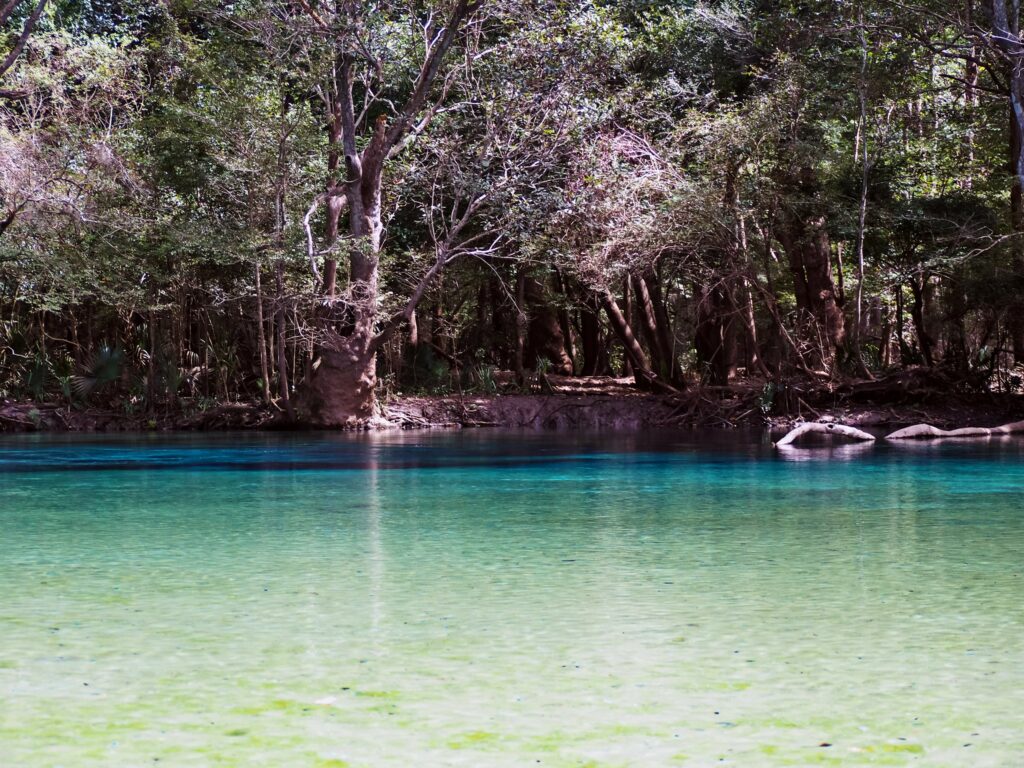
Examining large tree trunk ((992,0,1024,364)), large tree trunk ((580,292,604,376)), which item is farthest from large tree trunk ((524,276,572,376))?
large tree trunk ((992,0,1024,364))

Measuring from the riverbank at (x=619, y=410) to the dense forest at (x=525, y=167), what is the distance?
1.48 ft

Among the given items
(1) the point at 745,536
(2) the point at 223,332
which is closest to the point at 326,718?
(1) the point at 745,536

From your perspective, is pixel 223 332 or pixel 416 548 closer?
pixel 416 548

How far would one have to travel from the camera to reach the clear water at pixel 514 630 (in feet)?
8.32

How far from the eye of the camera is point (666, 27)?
22.5 m

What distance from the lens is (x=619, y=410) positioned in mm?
23047

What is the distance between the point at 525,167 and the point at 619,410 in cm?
524

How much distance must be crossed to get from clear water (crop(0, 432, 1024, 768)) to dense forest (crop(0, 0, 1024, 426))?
1212 cm

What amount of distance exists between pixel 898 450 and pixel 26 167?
1419 cm

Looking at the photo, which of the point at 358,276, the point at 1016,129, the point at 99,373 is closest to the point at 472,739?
the point at 358,276

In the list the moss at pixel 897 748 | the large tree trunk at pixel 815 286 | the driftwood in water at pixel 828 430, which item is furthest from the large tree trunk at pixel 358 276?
the moss at pixel 897 748

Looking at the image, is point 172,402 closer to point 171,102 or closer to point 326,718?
point 171,102

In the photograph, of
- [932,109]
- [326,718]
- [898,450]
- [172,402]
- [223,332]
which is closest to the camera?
[326,718]

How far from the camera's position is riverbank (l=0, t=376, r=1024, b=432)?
66.3ft
